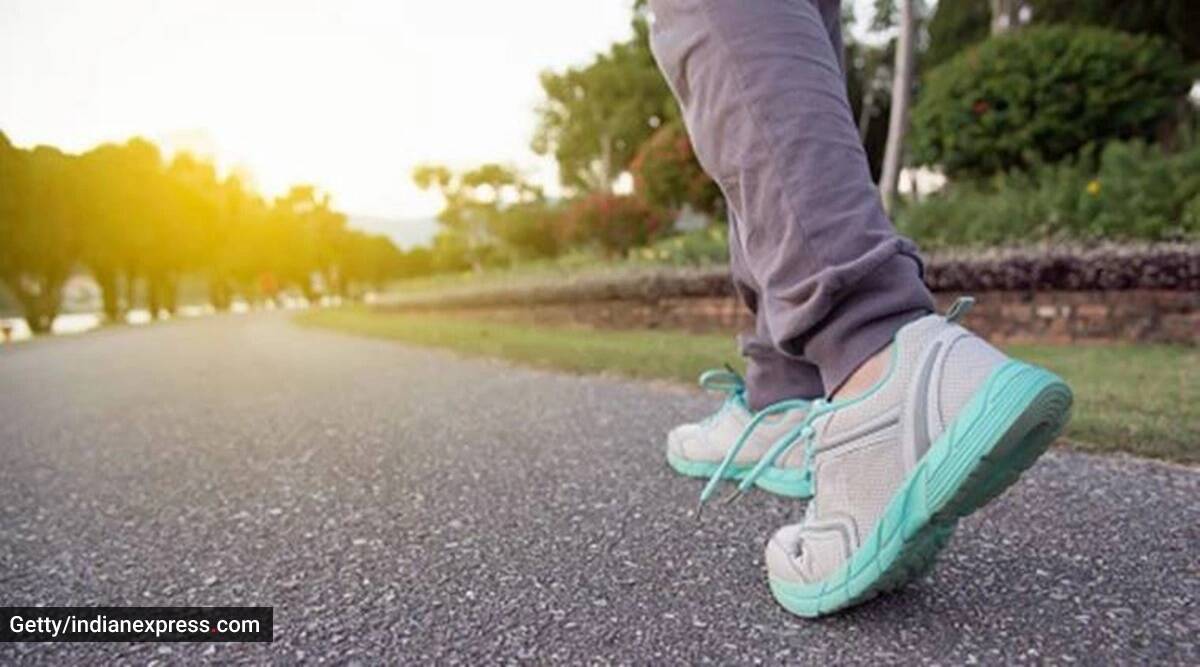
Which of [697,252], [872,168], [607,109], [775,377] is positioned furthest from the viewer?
[607,109]

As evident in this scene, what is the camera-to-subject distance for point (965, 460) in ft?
2.23

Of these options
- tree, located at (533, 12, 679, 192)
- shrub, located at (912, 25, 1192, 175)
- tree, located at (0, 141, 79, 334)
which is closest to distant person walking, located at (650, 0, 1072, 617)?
shrub, located at (912, 25, 1192, 175)

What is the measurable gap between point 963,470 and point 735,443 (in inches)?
24.6

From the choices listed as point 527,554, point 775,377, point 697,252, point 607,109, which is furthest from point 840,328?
point 607,109

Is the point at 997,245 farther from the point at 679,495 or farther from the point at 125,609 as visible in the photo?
the point at 125,609

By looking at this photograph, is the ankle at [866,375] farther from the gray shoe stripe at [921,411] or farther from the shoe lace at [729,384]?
the shoe lace at [729,384]

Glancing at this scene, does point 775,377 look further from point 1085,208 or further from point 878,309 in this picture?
point 1085,208

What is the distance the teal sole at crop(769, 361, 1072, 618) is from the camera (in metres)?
0.67

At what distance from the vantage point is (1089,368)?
108 inches

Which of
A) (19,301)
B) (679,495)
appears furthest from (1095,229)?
(19,301)

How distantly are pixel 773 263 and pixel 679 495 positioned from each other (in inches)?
23.7

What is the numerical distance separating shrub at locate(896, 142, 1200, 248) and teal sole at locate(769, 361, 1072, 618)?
12.9 feet

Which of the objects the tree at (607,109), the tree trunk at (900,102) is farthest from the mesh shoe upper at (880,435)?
the tree at (607,109)

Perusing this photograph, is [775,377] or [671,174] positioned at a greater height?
[671,174]
